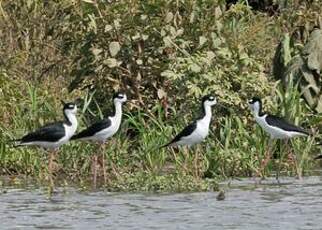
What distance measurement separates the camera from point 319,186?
1463 centimetres

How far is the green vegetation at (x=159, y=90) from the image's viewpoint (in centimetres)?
1567

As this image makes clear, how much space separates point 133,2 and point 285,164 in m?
3.40

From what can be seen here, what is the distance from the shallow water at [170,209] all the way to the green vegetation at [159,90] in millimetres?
1146

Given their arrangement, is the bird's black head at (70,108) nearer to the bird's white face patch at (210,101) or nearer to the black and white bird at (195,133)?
the black and white bird at (195,133)

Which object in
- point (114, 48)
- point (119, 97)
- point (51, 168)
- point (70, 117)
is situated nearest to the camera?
point (51, 168)

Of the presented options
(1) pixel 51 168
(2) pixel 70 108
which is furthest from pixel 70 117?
(1) pixel 51 168

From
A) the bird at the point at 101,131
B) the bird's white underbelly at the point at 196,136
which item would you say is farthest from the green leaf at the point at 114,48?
the bird's white underbelly at the point at 196,136

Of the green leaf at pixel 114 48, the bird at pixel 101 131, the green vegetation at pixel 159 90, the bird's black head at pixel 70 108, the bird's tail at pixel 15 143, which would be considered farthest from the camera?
the green leaf at pixel 114 48

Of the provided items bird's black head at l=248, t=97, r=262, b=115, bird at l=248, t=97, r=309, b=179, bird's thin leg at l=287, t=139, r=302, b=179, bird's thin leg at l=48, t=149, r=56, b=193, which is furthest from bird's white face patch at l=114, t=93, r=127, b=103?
bird's thin leg at l=287, t=139, r=302, b=179

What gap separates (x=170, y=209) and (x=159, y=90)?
4.65 metres

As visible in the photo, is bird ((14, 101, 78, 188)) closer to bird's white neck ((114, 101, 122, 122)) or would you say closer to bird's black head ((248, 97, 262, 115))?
bird's white neck ((114, 101, 122, 122))

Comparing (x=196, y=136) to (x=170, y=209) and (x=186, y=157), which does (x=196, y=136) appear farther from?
(x=170, y=209)

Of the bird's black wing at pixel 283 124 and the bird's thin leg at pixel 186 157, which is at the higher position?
the bird's black wing at pixel 283 124

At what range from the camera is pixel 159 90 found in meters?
17.2
